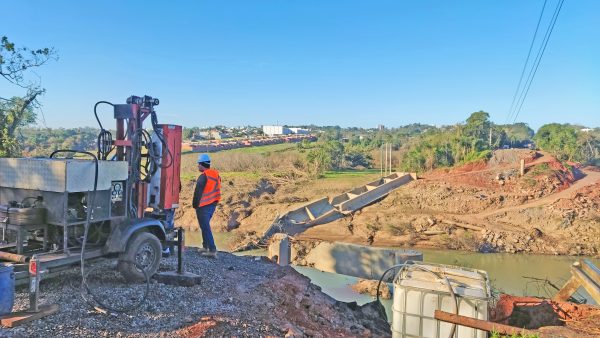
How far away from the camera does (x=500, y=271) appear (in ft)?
56.4

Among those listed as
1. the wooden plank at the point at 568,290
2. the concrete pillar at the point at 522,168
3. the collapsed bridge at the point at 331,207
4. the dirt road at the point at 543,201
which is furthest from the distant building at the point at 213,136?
the wooden plank at the point at 568,290

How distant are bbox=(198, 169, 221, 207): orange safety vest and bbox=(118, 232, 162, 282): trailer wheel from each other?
168 cm

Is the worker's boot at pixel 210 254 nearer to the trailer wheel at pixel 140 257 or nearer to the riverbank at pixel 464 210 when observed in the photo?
the trailer wheel at pixel 140 257

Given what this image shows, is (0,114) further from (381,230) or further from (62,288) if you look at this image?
(381,230)

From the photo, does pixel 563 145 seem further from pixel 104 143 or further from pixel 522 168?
pixel 104 143

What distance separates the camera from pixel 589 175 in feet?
92.1

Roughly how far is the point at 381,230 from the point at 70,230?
17.7 metres

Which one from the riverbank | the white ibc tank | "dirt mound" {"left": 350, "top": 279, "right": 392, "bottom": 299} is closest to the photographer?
the white ibc tank

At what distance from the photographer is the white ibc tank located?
19.2ft

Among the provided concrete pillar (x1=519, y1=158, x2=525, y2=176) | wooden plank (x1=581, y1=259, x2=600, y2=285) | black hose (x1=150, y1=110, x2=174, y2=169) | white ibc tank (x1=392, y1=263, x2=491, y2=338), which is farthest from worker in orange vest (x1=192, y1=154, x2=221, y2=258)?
concrete pillar (x1=519, y1=158, x2=525, y2=176)

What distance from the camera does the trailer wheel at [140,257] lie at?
21.4 ft

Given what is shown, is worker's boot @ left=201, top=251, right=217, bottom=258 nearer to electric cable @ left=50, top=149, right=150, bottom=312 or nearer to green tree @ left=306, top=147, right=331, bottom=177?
electric cable @ left=50, top=149, right=150, bottom=312

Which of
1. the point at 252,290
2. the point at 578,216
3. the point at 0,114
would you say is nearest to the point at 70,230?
the point at 252,290

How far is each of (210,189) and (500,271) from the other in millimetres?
13132
